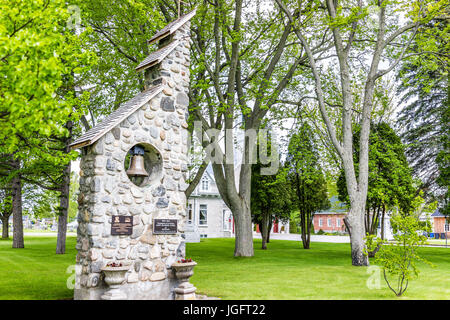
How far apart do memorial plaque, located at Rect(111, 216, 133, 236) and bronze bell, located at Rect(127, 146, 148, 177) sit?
92 centimetres

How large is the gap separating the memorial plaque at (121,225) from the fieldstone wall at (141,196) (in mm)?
90

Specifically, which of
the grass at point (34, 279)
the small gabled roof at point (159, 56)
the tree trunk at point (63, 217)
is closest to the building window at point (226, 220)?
the tree trunk at point (63, 217)

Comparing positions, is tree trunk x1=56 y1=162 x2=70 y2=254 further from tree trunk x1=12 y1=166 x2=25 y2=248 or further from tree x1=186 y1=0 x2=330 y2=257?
tree x1=186 y1=0 x2=330 y2=257

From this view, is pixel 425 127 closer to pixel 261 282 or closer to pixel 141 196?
pixel 261 282

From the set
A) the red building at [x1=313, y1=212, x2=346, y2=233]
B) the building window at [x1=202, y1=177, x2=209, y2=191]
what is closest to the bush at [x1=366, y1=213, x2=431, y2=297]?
the building window at [x1=202, y1=177, x2=209, y2=191]

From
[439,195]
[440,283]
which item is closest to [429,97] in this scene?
[439,195]

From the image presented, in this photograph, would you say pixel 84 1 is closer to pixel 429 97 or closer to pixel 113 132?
pixel 113 132

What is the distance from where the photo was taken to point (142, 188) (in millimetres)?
8164

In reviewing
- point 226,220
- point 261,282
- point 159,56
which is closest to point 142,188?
point 159,56

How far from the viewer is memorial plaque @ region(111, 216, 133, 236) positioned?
25.0ft

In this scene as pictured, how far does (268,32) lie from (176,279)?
15080 millimetres

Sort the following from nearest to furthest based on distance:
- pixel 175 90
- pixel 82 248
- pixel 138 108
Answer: pixel 82 248
pixel 138 108
pixel 175 90

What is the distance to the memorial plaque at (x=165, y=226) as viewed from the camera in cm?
824

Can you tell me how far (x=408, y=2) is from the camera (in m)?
14.8
